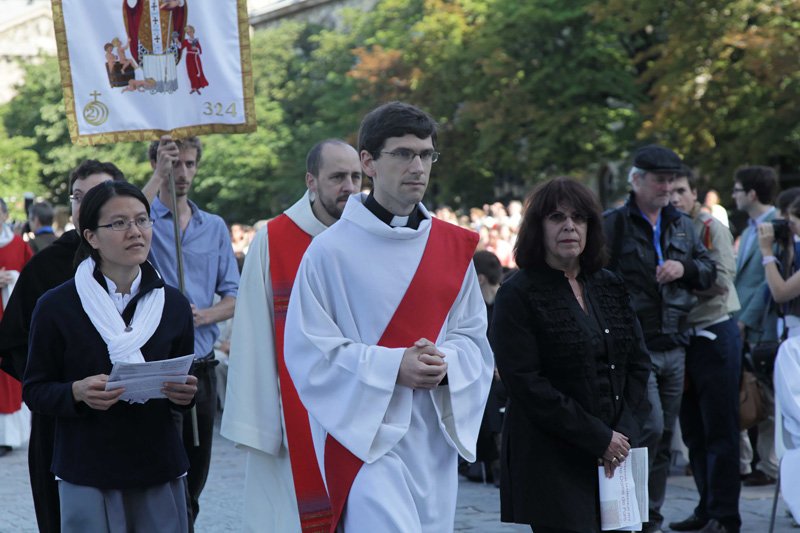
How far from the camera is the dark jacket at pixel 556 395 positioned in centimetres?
518

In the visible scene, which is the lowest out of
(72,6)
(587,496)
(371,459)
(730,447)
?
(730,447)

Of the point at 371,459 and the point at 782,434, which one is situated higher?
the point at 371,459

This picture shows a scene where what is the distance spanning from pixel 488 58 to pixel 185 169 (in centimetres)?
2597

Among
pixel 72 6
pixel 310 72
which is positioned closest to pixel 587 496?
pixel 72 6

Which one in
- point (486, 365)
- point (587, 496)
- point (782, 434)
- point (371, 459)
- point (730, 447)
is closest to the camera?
point (371, 459)

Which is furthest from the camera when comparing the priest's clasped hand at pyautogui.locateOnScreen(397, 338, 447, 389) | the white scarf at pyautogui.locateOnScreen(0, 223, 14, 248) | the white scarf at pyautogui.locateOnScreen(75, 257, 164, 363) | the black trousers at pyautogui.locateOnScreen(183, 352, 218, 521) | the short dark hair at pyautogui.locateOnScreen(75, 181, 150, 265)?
the white scarf at pyautogui.locateOnScreen(0, 223, 14, 248)

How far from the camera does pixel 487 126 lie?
3247 cm

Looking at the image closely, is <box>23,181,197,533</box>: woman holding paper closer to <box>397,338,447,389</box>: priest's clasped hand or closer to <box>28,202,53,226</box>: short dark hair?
<box>397,338,447,389</box>: priest's clasped hand

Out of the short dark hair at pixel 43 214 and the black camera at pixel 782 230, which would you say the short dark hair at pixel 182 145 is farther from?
the short dark hair at pixel 43 214

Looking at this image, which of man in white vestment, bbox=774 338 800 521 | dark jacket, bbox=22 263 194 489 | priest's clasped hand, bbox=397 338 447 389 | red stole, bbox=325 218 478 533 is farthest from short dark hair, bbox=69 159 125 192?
man in white vestment, bbox=774 338 800 521

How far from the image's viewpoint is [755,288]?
29.8ft

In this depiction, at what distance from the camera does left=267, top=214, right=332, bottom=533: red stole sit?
5438 millimetres

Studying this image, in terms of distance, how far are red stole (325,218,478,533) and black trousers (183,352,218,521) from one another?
2.05 meters

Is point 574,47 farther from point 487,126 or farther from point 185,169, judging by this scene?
point 185,169
